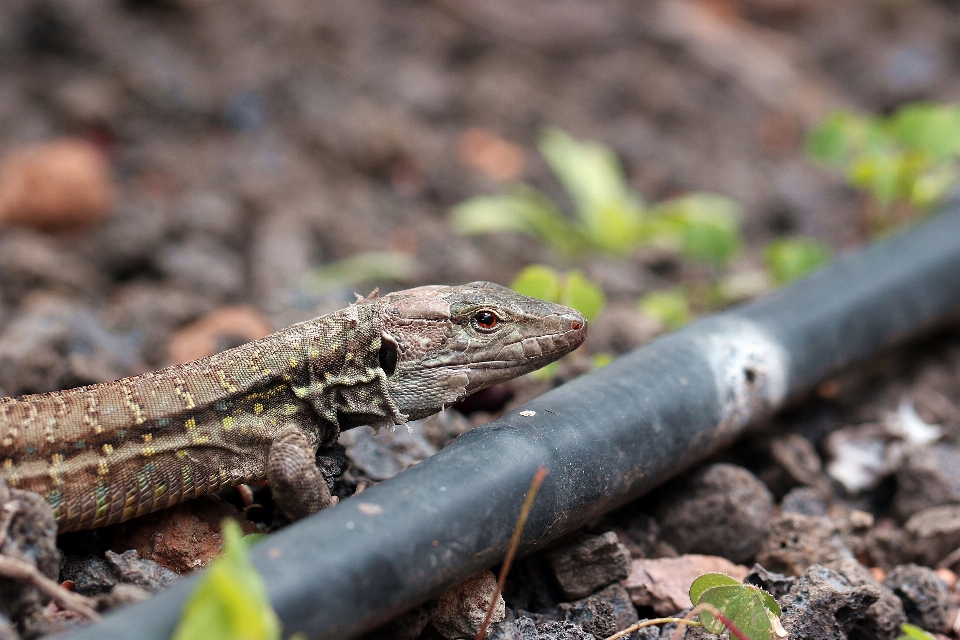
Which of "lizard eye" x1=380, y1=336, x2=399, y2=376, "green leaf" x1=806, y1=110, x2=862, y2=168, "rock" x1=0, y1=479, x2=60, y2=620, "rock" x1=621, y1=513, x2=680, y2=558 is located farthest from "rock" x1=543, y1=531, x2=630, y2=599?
"green leaf" x1=806, y1=110, x2=862, y2=168

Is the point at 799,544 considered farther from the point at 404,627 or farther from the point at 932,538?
the point at 404,627

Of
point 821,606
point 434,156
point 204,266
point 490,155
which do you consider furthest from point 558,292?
point 490,155

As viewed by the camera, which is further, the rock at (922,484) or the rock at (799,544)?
the rock at (922,484)

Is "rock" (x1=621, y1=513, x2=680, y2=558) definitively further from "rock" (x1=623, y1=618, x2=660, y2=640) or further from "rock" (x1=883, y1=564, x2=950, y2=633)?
"rock" (x1=883, y1=564, x2=950, y2=633)

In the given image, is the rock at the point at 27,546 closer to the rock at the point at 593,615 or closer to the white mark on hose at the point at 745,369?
the rock at the point at 593,615

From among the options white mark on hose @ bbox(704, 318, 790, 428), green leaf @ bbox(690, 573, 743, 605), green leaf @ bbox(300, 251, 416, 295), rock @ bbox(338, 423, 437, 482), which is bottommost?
green leaf @ bbox(690, 573, 743, 605)

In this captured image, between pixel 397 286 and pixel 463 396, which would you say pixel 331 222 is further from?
pixel 463 396

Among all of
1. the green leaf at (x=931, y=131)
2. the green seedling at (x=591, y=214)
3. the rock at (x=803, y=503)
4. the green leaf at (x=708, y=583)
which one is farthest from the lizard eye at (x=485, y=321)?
the green leaf at (x=931, y=131)
